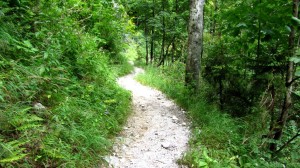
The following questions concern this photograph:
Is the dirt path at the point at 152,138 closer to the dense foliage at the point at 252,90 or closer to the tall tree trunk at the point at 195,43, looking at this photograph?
the dense foliage at the point at 252,90

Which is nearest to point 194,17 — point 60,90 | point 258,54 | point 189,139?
point 258,54

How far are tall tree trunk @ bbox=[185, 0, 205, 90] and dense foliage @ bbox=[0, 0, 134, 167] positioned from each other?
260cm

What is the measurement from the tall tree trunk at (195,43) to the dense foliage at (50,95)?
2.60 meters

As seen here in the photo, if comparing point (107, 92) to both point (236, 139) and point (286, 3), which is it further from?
point (286, 3)

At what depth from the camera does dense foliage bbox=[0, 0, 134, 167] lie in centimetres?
279

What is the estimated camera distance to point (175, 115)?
621cm

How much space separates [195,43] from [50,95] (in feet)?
17.1

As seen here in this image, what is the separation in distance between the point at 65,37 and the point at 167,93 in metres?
4.43

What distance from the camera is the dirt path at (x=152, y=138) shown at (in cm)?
393

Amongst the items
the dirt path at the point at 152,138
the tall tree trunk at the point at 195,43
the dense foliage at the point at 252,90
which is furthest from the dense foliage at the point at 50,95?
the tall tree trunk at the point at 195,43

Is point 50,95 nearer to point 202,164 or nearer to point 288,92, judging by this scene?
point 202,164

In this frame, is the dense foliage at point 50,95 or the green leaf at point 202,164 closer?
the dense foliage at point 50,95

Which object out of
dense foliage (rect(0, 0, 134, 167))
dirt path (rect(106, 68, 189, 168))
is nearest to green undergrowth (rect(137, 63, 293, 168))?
dirt path (rect(106, 68, 189, 168))

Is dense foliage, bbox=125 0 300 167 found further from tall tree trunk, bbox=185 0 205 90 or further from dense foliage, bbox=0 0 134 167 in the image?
dense foliage, bbox=0 0 134 167
